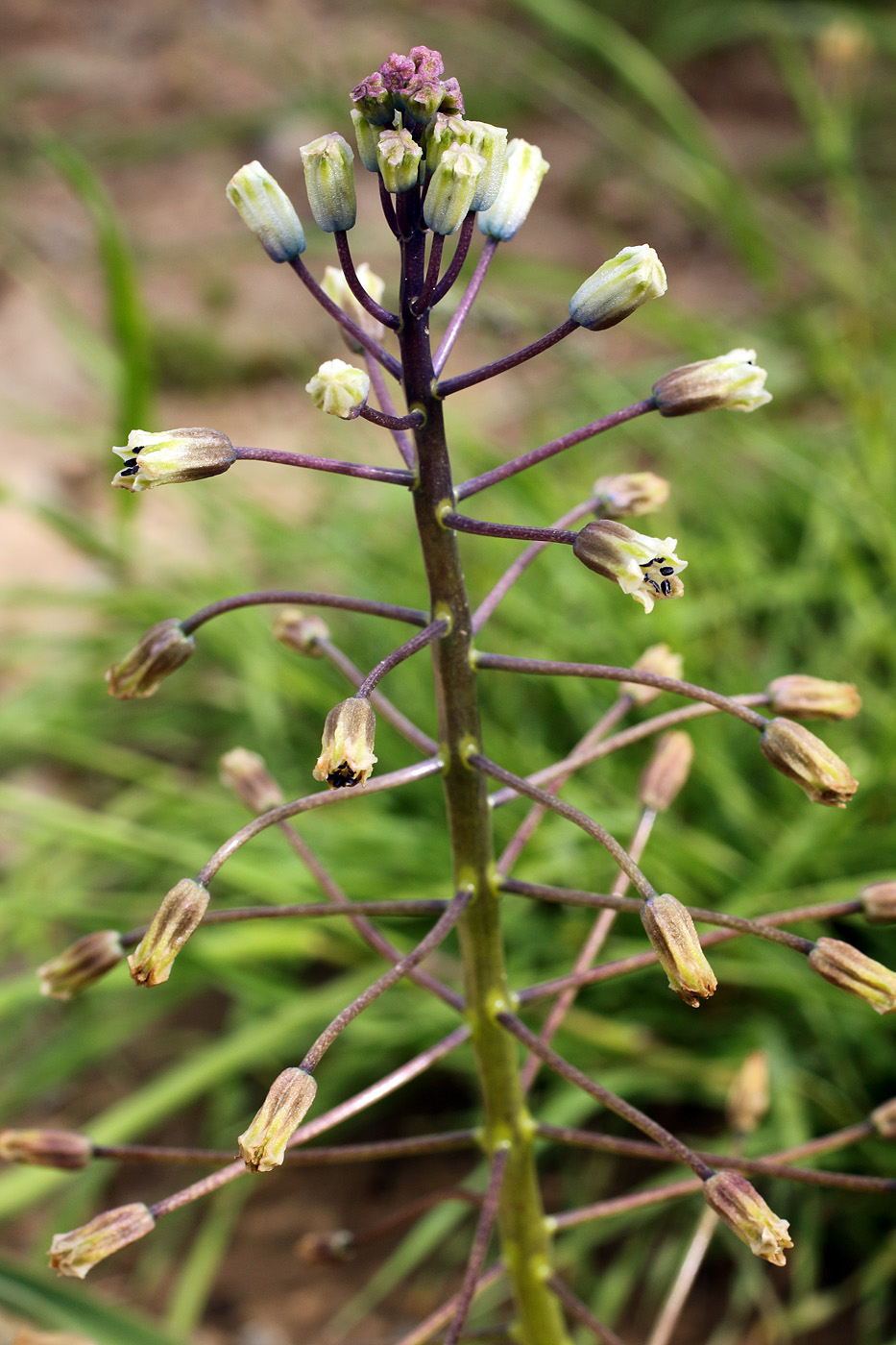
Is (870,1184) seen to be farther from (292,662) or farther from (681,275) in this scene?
(681,275)

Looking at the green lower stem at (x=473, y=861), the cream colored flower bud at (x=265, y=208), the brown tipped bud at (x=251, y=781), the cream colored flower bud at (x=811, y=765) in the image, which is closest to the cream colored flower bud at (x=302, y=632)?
the brown tipped bud at (x=251, y=781)

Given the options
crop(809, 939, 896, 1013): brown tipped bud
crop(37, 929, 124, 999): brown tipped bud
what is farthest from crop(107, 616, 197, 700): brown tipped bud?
crop(809, 939, 896, 1013): brown tipped bud

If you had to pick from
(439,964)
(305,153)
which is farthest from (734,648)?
(305,153)

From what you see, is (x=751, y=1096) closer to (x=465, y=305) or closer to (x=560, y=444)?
(x=560, y=444)

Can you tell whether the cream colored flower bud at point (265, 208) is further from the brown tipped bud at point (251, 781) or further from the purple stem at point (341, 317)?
the brown tipped bud at point (251, 781)

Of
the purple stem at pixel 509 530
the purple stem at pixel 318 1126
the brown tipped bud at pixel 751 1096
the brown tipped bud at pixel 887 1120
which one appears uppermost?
the purple stem at pixel 509 530

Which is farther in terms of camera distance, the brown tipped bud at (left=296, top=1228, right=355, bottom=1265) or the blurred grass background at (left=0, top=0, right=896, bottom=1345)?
the blurred grass background at (left=0, top=0, right=896, bottom=1345)

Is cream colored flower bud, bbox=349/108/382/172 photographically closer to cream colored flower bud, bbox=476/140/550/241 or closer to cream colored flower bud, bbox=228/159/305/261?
cream colored flower bud, bbox=228/159/305/261
